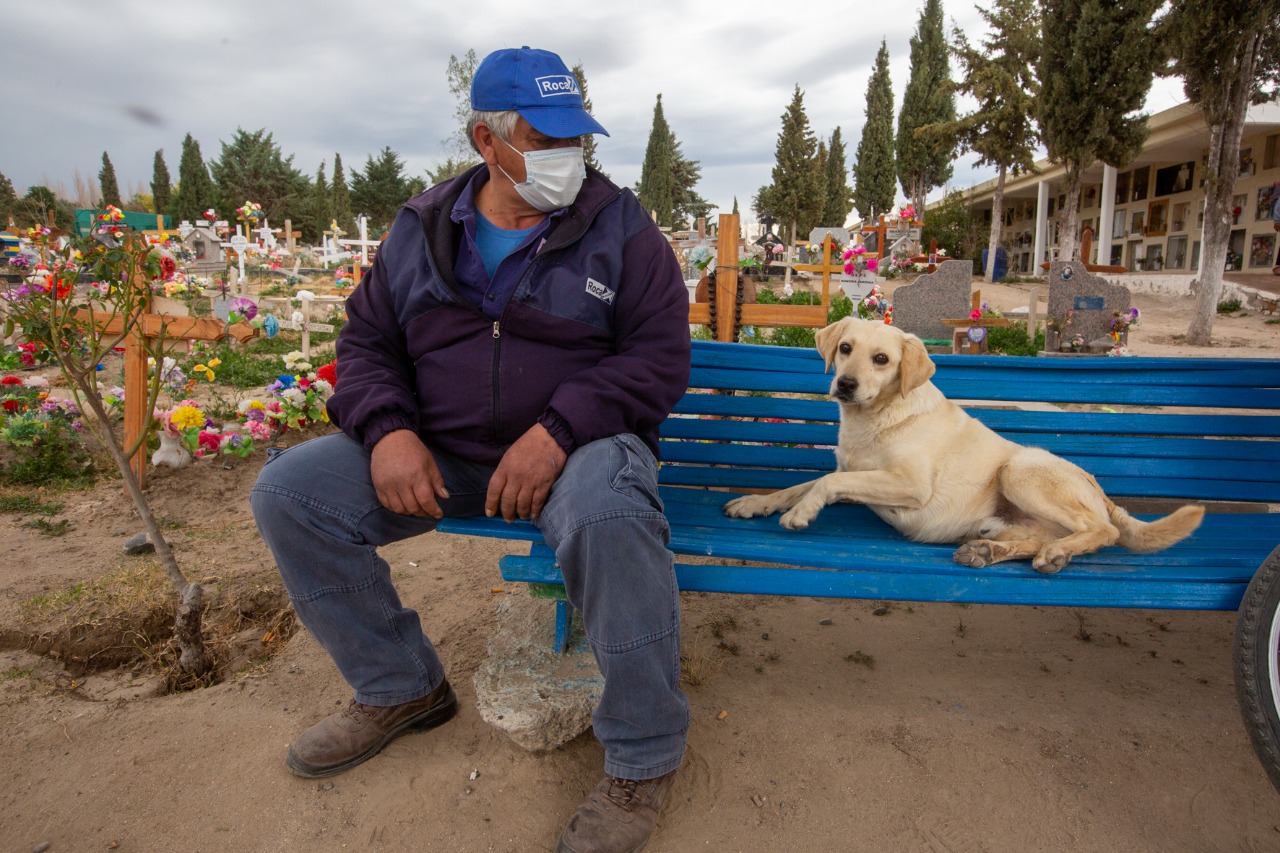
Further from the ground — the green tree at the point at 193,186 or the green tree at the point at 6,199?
the green tree at the point at 193,186

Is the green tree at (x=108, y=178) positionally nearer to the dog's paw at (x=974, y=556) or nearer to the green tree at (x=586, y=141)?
the green tree at (x=586, y=141)

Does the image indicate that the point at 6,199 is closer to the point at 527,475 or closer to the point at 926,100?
the point at 527,475

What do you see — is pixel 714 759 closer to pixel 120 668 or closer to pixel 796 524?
pixel 796 524

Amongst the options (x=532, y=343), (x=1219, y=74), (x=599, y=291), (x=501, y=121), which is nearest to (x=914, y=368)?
(x=599, y=291)

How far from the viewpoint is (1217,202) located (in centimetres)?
1330

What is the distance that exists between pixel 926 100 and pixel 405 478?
3845 cm

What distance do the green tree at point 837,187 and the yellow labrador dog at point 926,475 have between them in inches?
1845

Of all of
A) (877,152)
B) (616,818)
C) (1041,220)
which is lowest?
(616,818)

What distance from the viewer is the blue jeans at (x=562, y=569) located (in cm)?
191

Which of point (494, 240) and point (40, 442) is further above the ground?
point (494, 240)

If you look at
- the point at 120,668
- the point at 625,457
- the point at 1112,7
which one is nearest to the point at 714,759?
the point at 625,457

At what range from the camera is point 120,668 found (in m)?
2.92

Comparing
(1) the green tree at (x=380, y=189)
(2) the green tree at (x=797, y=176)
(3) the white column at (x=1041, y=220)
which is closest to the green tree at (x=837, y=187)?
(2) the green tree at (x=797, y=176)

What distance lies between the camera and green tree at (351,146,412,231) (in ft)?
157
